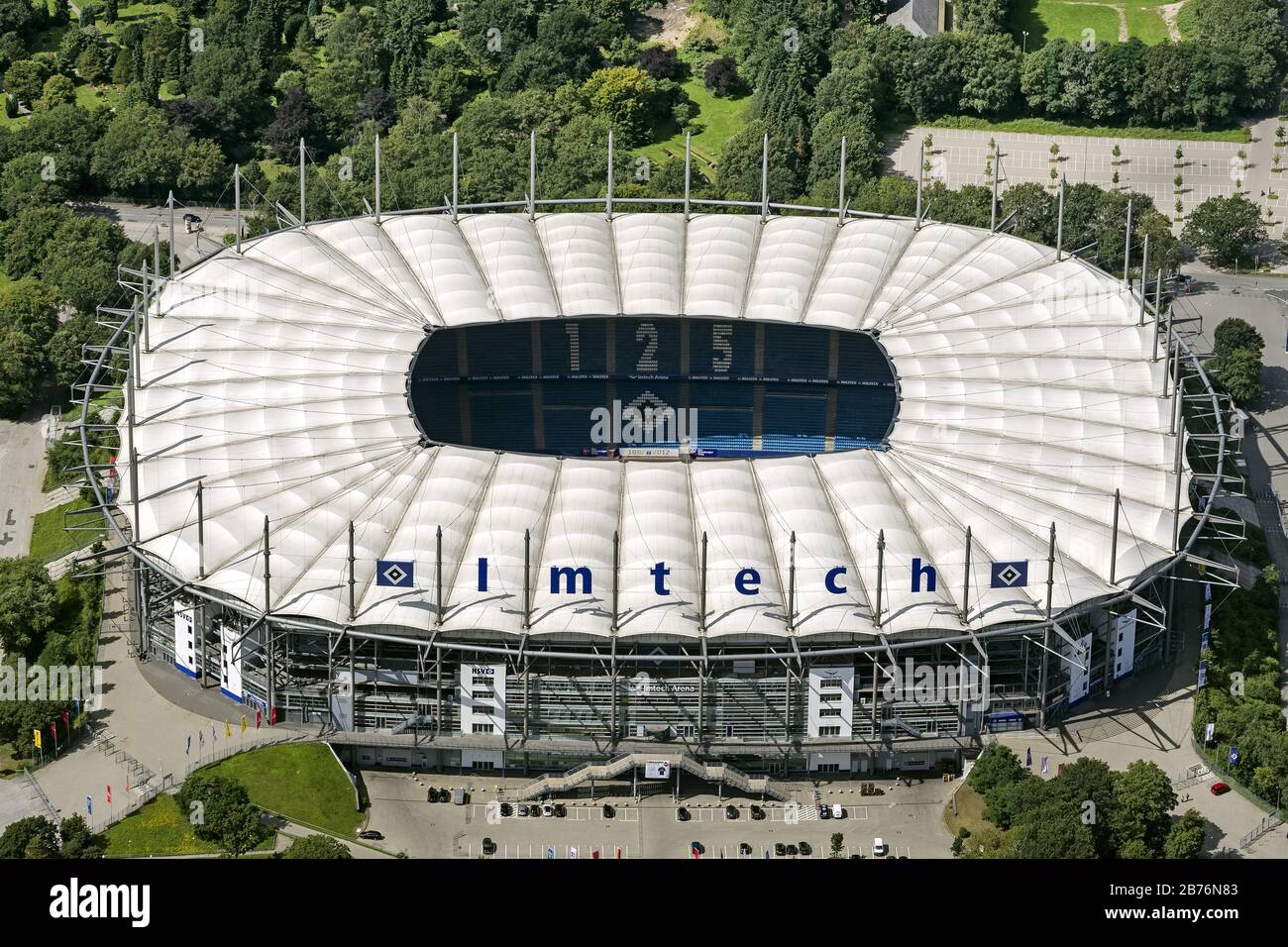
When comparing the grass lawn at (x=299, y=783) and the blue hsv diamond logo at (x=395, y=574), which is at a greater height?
the blue hsv diamond logo at (x=395, y=574)

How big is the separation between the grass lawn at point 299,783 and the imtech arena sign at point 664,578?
1342 cm

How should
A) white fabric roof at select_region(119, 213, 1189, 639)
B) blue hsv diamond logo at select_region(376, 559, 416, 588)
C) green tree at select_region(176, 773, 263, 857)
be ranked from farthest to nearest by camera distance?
1. blue hsv diamond logo at select_region(376, 559, 416, 588)
2. white fabric roof at select_region(119, 213, 1189, 639)
3. green tree at select_region(176, 773, 263, 857)

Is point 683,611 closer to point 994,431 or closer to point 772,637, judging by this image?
point 772,637

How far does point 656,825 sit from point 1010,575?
102 ft

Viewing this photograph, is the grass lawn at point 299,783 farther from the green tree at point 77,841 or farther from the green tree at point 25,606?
the green tree at point 25,606

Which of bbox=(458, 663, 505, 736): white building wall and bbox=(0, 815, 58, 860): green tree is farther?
bbox=(458, 663, 505, 736): white building wall

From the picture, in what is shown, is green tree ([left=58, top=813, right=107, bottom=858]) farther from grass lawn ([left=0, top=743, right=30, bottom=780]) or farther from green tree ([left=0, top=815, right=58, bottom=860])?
grass lawn ([left=0, top=743, right=30, bottom=780])

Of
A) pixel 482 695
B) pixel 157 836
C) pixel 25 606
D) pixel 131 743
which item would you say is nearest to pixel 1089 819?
pixel 482 695

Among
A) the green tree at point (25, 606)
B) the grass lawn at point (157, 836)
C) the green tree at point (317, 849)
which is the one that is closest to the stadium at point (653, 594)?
the green tree at point (25, 606)

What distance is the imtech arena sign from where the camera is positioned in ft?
579

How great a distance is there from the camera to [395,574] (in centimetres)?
17750

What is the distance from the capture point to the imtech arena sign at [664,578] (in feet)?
579

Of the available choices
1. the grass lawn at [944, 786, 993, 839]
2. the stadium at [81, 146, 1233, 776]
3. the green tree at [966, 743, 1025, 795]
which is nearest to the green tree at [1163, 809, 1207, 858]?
the green tree at [966, 743, 1025, 795]

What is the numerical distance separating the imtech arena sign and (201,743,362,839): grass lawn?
44.0 ft
